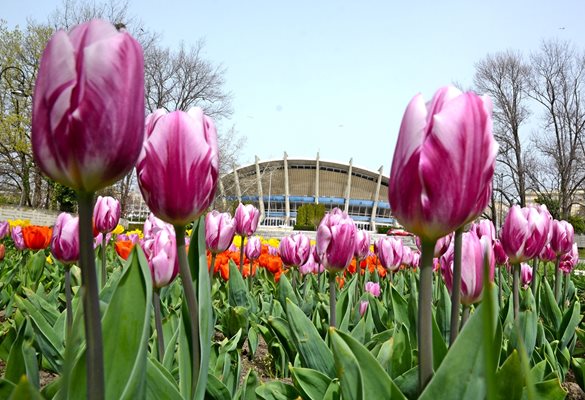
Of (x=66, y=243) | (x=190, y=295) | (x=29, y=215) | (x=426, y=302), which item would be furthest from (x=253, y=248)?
Answer: (x=29, y=215)

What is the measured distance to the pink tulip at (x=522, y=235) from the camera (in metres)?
1.69

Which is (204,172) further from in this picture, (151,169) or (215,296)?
(215,296)

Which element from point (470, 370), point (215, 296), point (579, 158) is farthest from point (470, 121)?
point (579, 158)

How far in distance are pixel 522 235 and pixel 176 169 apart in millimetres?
1292

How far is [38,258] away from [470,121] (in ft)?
10.2

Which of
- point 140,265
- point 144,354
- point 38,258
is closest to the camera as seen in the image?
point 144,354

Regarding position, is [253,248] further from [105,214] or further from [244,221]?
[105,214]

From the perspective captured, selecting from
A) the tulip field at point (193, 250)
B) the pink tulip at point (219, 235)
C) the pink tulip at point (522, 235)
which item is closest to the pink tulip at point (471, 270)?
the tulip field at point (193, 250)

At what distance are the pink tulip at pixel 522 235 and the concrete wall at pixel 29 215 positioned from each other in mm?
15647

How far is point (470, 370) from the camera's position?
70 centimetres

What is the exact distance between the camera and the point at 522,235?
5.53 ft

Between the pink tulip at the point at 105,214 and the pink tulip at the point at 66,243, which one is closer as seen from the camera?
the pink tulip at the point at 66,243

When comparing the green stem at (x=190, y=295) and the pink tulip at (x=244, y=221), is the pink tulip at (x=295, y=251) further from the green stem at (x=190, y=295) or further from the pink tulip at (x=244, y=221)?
the green stem at (x=190, y=295)

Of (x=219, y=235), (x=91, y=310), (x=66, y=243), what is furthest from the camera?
(x=219, y=235)
